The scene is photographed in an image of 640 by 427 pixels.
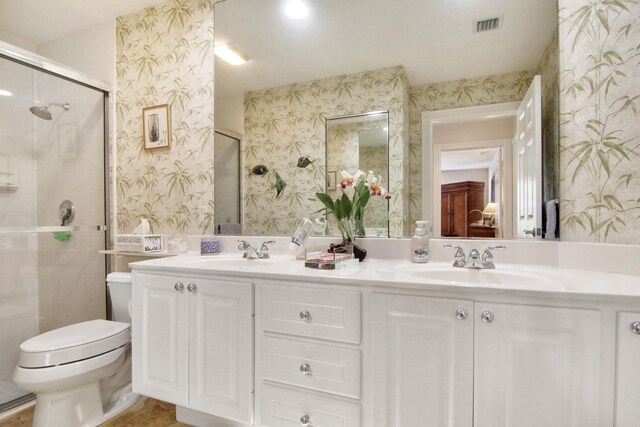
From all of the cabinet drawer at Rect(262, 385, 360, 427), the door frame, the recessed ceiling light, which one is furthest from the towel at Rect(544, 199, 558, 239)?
the recessed ceiling light

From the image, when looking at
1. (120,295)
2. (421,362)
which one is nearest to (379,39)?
(421,362)

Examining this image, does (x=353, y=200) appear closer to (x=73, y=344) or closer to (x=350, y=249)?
(x=350, y=249)

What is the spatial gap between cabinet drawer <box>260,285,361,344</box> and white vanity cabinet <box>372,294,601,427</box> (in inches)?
3.2

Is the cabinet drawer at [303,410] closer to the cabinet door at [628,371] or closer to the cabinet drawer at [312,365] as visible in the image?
the cabinet drawer at [312,365]

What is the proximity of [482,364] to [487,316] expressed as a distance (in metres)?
0.14

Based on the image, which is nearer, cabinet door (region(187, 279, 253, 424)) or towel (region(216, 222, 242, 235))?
cabinet door (region(187, 279, 253, 424))

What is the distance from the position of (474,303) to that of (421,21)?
4.28ft

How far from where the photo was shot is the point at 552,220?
1.29 metres

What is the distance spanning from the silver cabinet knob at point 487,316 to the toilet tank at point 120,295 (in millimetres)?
1709

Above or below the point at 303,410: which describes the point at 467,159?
above

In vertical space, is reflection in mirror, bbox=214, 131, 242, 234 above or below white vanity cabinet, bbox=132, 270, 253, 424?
above

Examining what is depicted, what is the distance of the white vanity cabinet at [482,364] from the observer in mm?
825

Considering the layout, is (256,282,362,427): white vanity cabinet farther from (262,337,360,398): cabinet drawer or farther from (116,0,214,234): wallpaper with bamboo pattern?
(116,0,214,234): wallpaper with bamboo pattern

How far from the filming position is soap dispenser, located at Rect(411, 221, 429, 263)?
4.47ft
